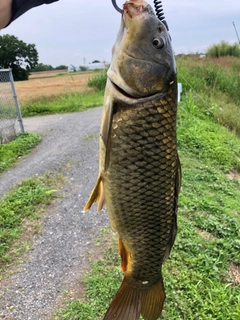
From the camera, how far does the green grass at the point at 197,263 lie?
324cm

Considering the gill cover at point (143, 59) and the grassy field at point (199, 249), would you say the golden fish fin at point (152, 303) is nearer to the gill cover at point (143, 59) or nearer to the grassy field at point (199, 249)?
the gill cover at point (143, 59)

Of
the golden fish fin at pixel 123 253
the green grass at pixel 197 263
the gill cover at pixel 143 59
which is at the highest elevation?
the gill cover at pixel 143 59

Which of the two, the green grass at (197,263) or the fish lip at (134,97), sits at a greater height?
the fish lip at (134,97)

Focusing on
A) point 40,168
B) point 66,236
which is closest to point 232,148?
point 40,168

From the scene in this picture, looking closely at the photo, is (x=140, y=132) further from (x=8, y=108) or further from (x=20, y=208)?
(x=8, y=108)

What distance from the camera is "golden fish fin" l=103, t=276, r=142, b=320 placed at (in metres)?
1.81

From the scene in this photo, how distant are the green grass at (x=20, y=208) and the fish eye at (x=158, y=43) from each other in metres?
3.10

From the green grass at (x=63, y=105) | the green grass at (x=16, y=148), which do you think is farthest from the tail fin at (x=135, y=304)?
the green grass at (x=63, y=105)

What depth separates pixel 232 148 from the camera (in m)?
7.88

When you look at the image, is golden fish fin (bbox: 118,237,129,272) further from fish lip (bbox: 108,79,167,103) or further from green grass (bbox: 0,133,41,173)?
green grass (bbox: 0,133,41,173)

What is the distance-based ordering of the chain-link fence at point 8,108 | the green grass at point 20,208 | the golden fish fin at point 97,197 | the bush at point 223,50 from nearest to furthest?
1. the golden fish fin at point 97,197
2. the green grass at point 20,208
3. the chain-link fence at point 8,108
4. the bush at point 223,50

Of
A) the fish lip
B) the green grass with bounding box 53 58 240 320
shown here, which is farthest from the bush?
the fish lip

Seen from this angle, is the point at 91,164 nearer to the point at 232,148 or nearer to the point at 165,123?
the point at 232,148

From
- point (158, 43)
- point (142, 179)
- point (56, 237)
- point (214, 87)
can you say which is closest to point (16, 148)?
point (56, 237)
